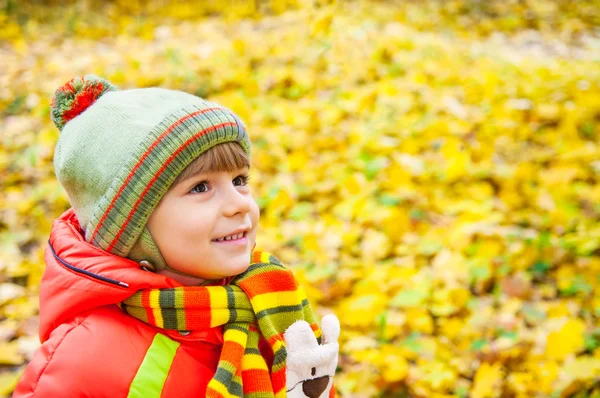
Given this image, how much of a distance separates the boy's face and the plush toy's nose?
0.32m

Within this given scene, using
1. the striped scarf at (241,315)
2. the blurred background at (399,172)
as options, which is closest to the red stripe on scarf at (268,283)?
the striped scarf at (241,315)

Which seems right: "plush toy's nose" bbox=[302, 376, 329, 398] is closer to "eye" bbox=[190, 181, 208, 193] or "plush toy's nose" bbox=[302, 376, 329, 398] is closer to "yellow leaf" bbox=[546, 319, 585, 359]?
"eye" bbox=[190, 181, 208, 193]

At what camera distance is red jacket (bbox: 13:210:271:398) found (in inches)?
42.6

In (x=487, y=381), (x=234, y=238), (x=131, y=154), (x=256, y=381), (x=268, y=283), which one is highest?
(x=131, y=154)

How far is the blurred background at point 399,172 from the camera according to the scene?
2182 millimetres

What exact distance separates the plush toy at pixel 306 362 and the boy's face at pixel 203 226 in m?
0.21

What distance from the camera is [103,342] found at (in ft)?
3.66

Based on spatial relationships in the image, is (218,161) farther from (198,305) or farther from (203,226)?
(198,305)

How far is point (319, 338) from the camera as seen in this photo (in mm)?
1398

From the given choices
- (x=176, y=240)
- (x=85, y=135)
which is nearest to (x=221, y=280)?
(x=176, y=240)

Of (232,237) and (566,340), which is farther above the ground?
(232,237)

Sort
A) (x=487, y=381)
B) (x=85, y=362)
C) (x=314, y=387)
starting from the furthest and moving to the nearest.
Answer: (x=487, y=381), (x=314, y=387), (x=85, y=362)

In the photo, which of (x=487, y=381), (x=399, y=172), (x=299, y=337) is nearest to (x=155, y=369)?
(x=299, y=337)

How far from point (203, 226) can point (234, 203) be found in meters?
0.09
